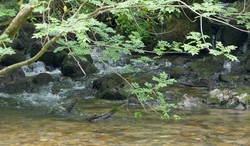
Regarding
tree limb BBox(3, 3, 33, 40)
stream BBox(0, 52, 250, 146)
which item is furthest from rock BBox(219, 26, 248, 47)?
tree limb BBox(3, 3, 33, 40)

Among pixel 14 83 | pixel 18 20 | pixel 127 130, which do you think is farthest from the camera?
pixel 14 83

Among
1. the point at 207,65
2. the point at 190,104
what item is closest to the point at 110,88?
the point at 190,104

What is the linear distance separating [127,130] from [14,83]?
263 inches

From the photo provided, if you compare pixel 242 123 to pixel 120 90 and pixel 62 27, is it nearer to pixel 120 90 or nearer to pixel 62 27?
pixel 120 90

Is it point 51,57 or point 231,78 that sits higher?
point 51,57

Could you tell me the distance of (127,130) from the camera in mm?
7371

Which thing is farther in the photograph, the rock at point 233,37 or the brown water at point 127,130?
the rock at point 233,37

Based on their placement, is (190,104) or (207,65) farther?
(207,65)

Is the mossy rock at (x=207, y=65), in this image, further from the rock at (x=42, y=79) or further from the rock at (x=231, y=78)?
the rock at (x=42, y=79)

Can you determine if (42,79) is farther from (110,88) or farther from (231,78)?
(231,78)

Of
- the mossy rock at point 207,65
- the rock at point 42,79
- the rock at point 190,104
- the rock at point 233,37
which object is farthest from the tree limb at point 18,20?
the rock at point 233,37

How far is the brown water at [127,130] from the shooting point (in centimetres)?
659

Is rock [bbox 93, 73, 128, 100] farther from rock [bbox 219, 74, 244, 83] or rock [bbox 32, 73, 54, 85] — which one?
rock [bbox 219, 74, 244, 83]

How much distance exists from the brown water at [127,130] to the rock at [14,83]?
346 centimetres
